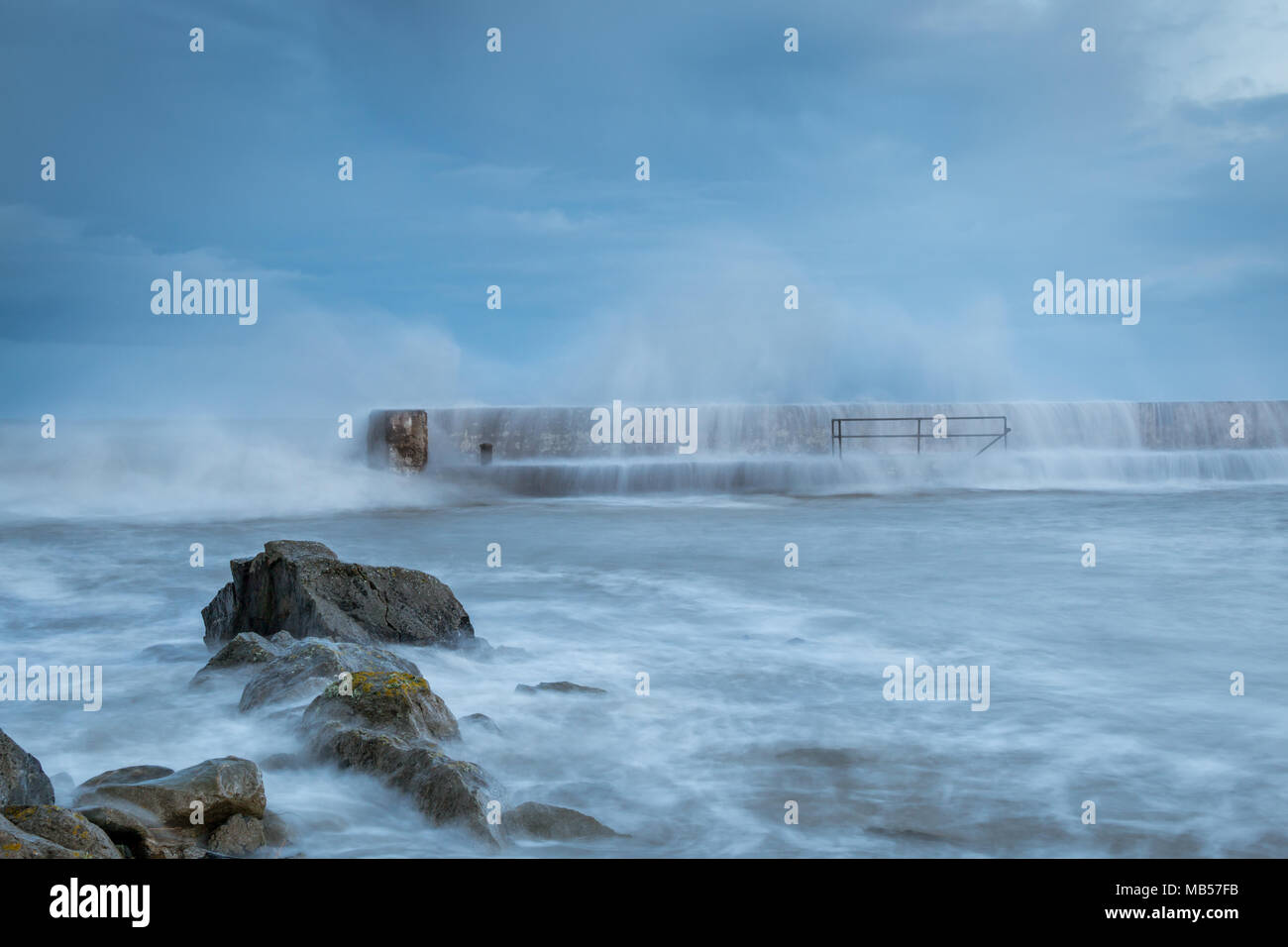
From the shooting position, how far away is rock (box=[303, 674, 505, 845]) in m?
3.08

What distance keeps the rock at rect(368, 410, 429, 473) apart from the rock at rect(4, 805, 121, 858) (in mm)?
15027

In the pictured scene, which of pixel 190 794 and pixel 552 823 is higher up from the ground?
pixel 190 794

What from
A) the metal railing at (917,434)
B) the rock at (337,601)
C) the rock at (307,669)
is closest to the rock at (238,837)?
the rock at (307,669)

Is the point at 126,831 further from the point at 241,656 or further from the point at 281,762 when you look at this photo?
the point at 241,656

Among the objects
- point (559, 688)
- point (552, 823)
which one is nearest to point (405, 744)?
point (552, 823)

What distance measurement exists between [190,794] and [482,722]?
4.87 feet

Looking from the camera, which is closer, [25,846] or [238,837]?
[25,846]

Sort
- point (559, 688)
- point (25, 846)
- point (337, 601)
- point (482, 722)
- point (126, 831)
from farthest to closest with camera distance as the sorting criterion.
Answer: point (337, 601) < point (559, 688) < point (482, 722) < point (126, 831) < point (25, 846)

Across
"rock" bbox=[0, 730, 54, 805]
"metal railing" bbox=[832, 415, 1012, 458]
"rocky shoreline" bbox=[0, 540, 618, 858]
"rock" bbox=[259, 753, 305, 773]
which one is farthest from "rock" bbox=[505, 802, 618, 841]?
"metal railing" bbox=[832, 415, 1012, 458]

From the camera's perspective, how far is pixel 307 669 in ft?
13.9

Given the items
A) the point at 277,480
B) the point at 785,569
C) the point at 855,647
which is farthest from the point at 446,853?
the point at 277,480
